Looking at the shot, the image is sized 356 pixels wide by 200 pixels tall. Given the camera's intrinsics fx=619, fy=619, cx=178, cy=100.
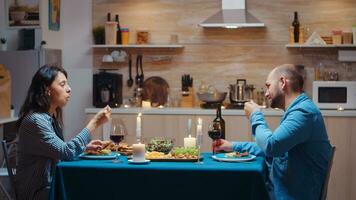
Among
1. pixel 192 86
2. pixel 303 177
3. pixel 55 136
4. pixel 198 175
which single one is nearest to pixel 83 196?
pixel 55 136

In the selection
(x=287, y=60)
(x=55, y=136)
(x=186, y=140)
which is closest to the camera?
(x=55, y=136)

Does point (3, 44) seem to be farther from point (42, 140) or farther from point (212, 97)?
point (42, 140)

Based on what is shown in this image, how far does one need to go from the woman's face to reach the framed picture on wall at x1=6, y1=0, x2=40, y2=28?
2.35 m

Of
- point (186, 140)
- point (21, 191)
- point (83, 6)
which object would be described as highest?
point (83, 6)

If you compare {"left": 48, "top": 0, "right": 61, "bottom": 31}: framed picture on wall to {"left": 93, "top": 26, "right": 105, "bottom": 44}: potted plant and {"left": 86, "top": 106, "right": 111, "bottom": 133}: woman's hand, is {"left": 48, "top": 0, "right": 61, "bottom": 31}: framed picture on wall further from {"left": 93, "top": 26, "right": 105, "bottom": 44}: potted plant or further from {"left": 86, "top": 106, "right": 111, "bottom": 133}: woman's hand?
{"left": 86, "top": 106, "right": 111, "bottom": 133}: woman's hand

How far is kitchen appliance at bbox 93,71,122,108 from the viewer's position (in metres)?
6.16

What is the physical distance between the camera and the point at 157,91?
253 inches

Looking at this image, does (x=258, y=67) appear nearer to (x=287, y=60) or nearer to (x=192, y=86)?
(x=287, y=60)

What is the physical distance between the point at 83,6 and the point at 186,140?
3.17 metres

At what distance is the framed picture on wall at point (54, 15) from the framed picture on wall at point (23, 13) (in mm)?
223

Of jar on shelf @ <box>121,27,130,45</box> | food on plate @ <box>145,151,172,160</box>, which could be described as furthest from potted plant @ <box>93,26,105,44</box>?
food on plate @ <box>145,151,172,160</box>

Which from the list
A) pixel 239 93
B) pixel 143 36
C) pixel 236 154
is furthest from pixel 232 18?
pixel 236 154

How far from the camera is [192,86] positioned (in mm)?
6332

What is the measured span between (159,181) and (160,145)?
48 centimetres
